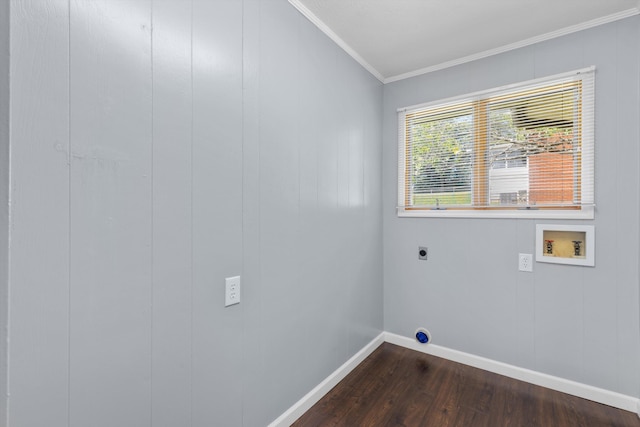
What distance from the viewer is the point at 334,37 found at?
81.1 inches

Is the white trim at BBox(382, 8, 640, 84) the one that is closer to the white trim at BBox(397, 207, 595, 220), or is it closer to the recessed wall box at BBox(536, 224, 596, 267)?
the white trim at BBox(397, 207, 595, 220)

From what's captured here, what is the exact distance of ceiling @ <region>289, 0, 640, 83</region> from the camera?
1.77m

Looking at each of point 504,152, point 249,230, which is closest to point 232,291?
point 249,230

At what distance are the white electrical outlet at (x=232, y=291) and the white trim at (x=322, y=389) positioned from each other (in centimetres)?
77

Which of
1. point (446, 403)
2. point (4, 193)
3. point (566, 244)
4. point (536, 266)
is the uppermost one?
point (4, 193)

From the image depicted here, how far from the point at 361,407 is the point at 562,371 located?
4.66ft

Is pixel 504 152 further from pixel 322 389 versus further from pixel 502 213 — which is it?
pixel 322 389

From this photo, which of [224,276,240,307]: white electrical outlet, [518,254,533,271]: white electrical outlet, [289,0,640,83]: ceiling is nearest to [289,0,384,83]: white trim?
[289,0,640,83]: ceiling

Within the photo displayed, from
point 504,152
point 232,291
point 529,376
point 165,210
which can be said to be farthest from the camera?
point 504,152

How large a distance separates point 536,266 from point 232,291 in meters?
2.09

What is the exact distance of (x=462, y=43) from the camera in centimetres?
218

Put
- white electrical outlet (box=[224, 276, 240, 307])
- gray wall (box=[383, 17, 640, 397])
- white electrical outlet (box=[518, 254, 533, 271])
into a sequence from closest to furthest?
white electrical outlet (box=[224, 276, 240, 307])
gray wall (box=[383, 17, 640, 397])
white electrical outlet (box=[518, 254, 533, 271])

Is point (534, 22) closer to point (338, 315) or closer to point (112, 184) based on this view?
point (338, 315)

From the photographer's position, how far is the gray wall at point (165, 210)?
2.73 ft
